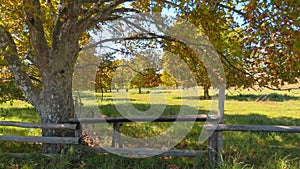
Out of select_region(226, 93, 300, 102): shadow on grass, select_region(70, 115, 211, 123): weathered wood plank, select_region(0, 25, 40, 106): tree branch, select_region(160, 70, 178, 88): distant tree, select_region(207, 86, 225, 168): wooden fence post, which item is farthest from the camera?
select_region(226, 93, 300, 102): shadow on grass

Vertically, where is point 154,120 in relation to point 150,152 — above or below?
above

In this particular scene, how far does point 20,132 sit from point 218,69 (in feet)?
23.3

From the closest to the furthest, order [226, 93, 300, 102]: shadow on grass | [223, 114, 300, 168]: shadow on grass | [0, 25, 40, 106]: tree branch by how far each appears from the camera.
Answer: [0, 25, 40, 106]: tree branch, [223, 114, 300, 168]: shadow on grass, [226, 93, 300, 102]: shadow on grass

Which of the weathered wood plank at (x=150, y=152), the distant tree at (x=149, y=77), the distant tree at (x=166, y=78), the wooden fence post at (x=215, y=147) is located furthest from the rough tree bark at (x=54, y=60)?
the distant tree at (x=166, y=78)

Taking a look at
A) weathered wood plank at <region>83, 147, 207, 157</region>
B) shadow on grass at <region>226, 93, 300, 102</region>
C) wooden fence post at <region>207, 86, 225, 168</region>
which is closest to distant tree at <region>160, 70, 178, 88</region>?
weathered wood plank at <region>83, 147, 207, 157</region>

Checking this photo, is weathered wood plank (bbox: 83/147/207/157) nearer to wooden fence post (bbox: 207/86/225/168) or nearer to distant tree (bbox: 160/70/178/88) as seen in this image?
wooden fence post (bbox: 207/86/225/168)

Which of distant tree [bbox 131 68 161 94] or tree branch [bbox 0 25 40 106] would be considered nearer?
tree branch [bbox 0 25 40 106]

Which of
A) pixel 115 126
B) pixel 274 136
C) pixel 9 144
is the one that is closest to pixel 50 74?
pixel 115 126

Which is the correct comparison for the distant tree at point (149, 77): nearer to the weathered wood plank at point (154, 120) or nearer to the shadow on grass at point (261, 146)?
the shadow on grass at point (261, 146)

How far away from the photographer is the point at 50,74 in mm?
5887

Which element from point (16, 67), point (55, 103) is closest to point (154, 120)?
point (55, 103)

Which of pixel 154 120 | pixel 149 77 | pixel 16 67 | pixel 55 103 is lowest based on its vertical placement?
pixel 154 120

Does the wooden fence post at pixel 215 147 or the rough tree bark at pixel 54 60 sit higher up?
the rough tree bark at pixel 54 60

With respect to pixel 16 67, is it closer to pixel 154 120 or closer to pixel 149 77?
pixel 154 120
